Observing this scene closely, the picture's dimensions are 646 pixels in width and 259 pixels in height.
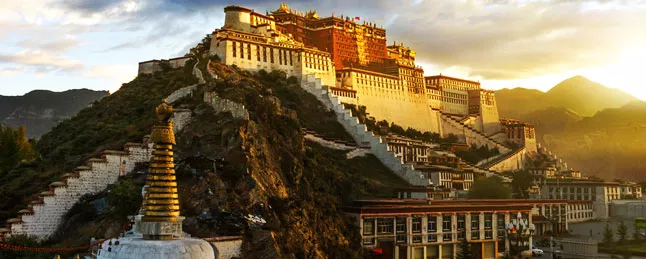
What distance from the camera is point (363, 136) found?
9006cm

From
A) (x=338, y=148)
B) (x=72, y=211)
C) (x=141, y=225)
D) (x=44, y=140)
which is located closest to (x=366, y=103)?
(x=338, y=148)

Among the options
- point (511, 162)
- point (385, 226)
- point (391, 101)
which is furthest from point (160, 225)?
point (511, 162)

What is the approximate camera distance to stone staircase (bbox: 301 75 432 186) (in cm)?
8331

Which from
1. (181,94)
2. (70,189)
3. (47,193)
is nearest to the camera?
(47,193)

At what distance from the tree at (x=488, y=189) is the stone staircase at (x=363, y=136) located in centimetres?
693

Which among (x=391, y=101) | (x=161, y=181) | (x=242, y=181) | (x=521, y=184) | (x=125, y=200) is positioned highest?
(x=391, y=101)

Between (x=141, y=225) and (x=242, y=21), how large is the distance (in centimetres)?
8607

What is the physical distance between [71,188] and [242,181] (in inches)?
406

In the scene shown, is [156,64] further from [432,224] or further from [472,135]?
[472,135]

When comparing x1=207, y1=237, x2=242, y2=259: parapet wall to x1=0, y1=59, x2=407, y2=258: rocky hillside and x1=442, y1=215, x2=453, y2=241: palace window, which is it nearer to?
x1=0, y1=59, x2=407, y2=258: rocky hillside

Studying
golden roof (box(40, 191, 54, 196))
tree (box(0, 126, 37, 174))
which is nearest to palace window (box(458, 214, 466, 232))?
golden roof (box(40, 191, 54, 196))

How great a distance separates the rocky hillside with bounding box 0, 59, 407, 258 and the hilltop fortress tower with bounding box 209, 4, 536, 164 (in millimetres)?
25837

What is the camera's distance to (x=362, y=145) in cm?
8875

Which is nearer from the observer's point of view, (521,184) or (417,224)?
(417,224)
